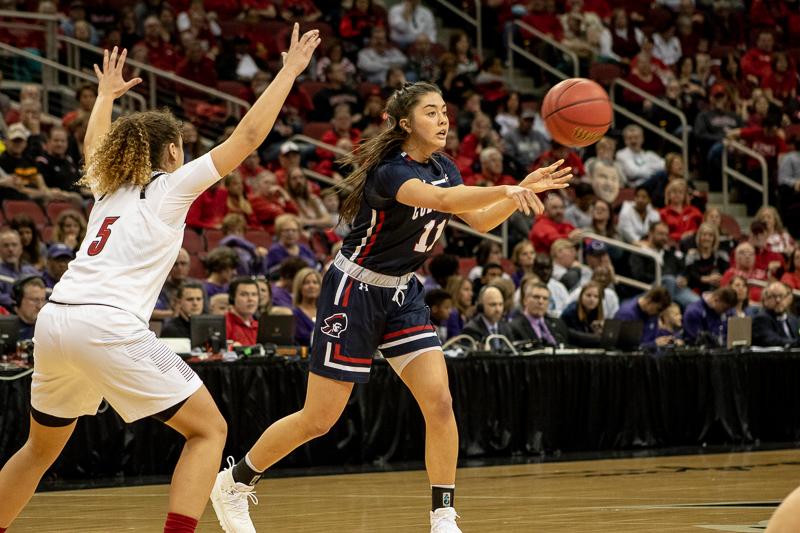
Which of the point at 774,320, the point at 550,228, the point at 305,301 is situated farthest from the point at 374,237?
the point at 550,228

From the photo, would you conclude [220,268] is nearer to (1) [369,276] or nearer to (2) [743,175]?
(1) [369,276]

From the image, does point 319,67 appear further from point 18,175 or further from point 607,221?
point 18,175

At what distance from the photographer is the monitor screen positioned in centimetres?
1034

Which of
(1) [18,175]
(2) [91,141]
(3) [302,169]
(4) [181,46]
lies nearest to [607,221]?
(3) [302,169]

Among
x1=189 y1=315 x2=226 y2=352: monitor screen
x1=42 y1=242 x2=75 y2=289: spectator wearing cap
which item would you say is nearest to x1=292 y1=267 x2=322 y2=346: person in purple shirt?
x1=189 y1=315 x2=226 y2=352: monitor screen

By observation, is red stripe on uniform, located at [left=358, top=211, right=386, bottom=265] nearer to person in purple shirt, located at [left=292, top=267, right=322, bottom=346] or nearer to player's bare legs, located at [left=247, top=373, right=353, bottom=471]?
player's bare legs, located at [left=247, top=373, right=353, bottom=471]

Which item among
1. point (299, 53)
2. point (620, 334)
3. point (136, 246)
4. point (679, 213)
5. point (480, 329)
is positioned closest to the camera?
point (136, 246)

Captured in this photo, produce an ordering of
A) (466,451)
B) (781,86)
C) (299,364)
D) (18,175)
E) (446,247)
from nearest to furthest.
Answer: (299,364) → (466,451) → (18,175) → (446,247) → (781,86)

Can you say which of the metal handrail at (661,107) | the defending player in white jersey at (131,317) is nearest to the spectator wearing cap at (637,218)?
the metal handrail at (661,107)

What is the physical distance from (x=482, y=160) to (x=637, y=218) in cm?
206

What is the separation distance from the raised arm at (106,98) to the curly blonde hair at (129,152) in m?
0.41

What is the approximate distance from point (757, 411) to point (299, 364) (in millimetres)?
4846

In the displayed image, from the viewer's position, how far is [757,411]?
43.0 feet

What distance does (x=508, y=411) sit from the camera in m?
11.7
